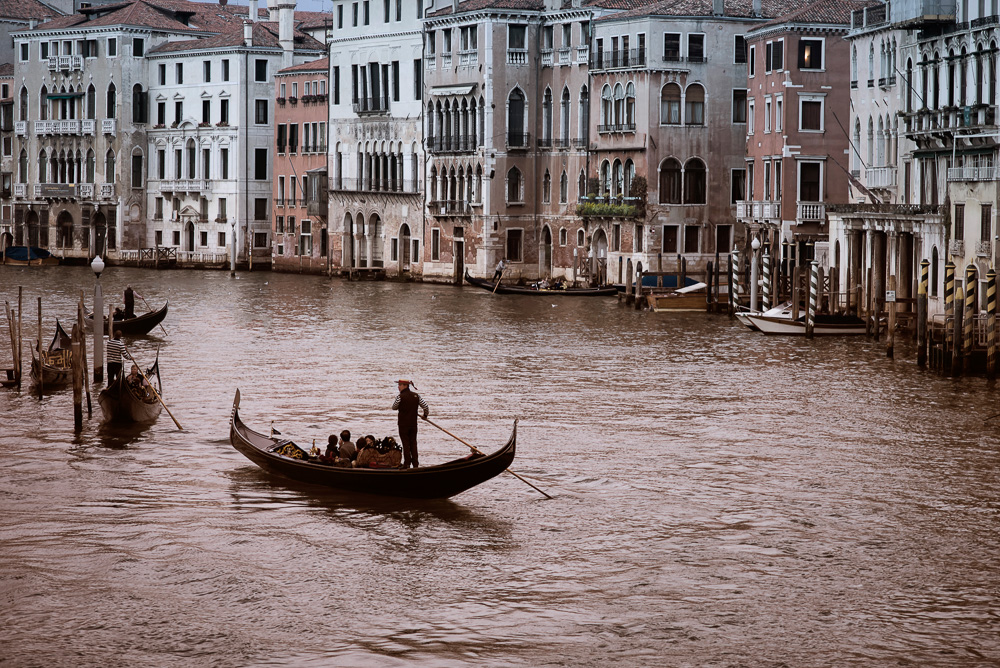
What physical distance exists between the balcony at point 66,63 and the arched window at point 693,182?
29.9m

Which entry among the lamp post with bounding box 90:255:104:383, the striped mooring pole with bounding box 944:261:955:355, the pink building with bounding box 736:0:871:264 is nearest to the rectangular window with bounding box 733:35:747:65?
the pink building with bounding box 736:0:871:264

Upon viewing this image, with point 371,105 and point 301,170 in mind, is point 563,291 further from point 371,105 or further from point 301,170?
point 301,170

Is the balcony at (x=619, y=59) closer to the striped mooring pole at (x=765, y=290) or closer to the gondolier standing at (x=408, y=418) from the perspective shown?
the striped mooring pole at (x=765, y=290)

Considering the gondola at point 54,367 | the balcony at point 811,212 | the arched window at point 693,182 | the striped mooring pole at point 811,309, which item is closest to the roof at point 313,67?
the arched window at point 693,182

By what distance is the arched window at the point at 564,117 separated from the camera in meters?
50.9

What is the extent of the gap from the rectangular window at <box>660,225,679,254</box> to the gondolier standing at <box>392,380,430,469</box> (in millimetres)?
30881

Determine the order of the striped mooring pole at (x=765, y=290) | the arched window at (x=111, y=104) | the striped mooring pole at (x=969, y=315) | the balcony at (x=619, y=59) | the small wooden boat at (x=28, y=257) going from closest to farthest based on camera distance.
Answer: the striped mooring pole at (x=969, y=315) < the striped mooring pole at (x=765, y=290) < the balcony at (x=619, y=59) < the small wooden boat at (x=28, y=257) < the arched window at (x=111, y=104)

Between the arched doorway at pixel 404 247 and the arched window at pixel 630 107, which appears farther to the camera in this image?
the arched doorway at pixel 404 247

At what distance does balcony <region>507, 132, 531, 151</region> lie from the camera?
51781 millimetres

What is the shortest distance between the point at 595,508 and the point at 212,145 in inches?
1978

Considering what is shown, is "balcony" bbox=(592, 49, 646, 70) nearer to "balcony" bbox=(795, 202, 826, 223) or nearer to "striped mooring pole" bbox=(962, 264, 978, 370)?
"balcony" bbox=(795, 202, 826, 223)

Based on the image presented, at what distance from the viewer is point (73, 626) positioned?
13.0m

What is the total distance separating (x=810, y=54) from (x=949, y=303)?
52.5 ft

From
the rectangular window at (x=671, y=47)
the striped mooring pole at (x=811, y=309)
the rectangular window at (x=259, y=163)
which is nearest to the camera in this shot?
the striped mooring pole at (x=811, y=309)
